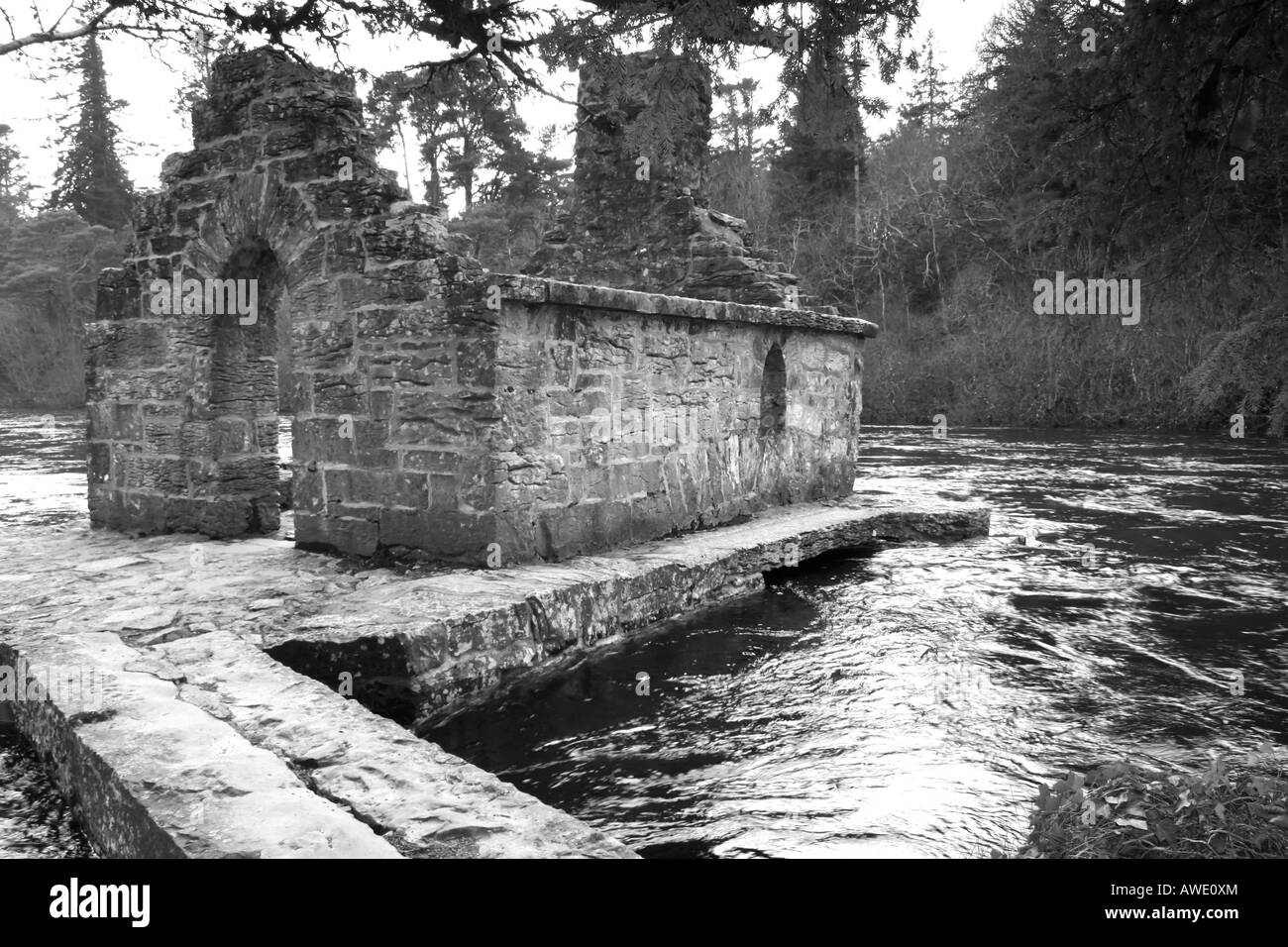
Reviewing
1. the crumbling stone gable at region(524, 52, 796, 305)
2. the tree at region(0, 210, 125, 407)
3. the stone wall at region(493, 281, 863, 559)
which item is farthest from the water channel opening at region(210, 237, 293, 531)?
the tree at region(0, 210, 125, 407)

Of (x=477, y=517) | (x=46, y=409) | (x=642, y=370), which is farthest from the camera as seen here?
(x=46, y=409)

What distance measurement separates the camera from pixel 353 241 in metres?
6.18

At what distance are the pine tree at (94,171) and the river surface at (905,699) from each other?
3821 centimetres

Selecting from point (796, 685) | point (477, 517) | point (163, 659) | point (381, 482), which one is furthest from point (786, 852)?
point (381, 482)

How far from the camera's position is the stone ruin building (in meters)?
5.96

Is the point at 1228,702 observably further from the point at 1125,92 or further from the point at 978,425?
the point at 978,425

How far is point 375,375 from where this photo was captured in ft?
20.2

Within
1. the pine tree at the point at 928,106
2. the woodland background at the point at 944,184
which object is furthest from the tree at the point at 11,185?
the pine tree at the point at 928,106

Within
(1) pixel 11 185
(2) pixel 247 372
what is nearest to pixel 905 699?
(2) pixel 247 372

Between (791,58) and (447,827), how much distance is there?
3473 mm

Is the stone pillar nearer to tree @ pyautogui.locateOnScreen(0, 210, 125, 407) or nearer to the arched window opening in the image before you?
the arched window opening

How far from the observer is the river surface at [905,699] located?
3.80 meters

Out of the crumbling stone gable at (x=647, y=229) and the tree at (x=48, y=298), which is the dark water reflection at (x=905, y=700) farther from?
the tree at (x=48, y=298)

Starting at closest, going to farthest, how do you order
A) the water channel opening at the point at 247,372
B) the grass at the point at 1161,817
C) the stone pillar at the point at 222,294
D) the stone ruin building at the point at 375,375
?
the grass at the point at 1161,817 → the stone ruin building at the point at 375,375 → the stone pillar at the point at 222,294 → the water channel opening at the point at 247,372
